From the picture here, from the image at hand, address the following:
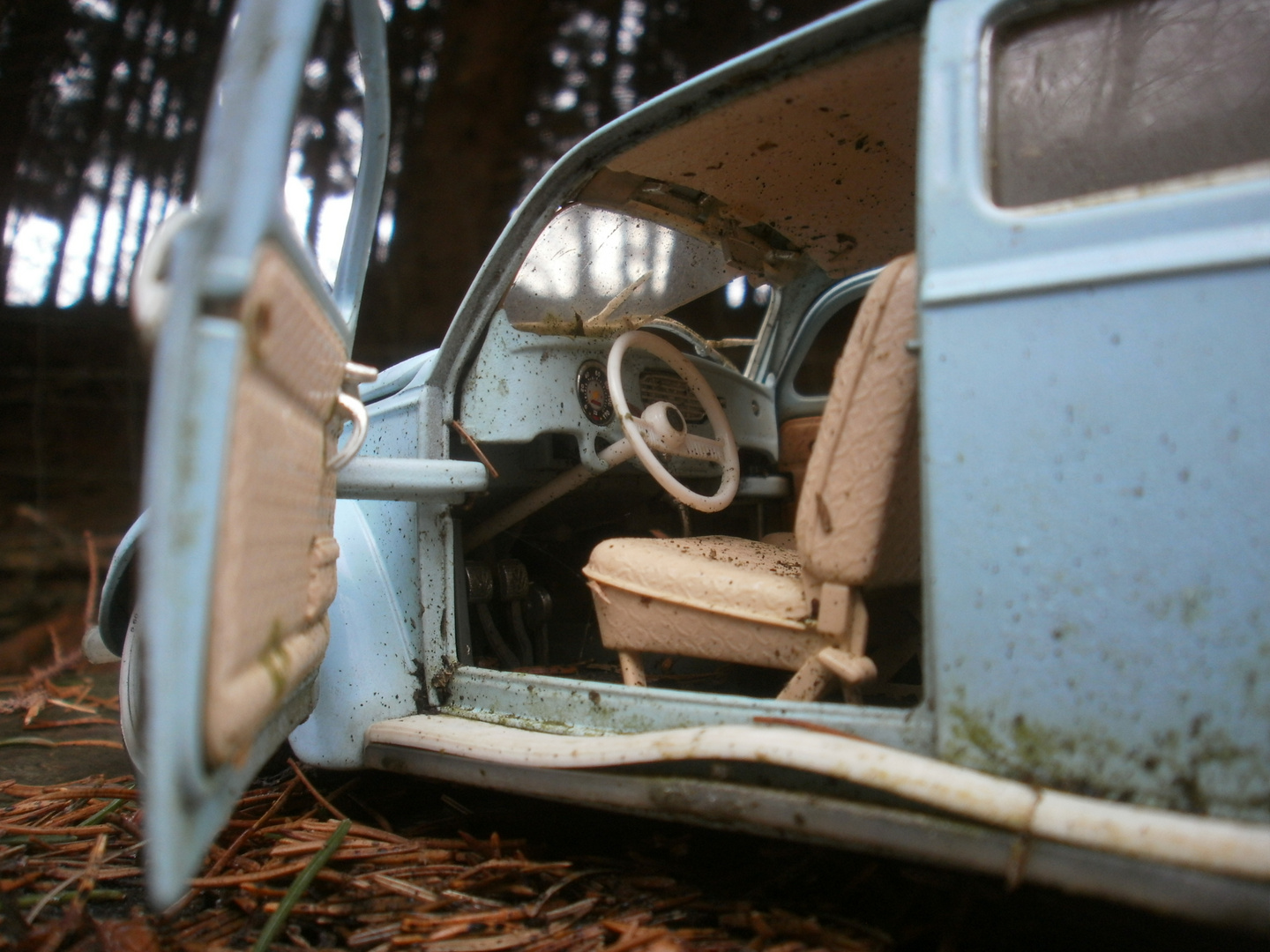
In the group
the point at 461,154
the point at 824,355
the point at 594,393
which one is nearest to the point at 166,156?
the point at 461,154

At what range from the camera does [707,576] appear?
149cm

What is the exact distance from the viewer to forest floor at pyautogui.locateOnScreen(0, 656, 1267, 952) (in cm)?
125

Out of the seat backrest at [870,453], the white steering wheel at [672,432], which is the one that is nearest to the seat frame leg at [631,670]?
the white steering wheel at [672,432]

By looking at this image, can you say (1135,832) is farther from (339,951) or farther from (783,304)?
(783,304)

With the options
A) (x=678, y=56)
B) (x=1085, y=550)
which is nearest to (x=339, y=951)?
(x=1085, y=550)

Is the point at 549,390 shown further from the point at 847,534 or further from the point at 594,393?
the point at 847,534

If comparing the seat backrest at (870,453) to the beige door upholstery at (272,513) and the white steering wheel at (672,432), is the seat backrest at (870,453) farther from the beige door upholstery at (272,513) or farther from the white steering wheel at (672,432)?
the beige door upholstery at (272,513)

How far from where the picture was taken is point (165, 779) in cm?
82

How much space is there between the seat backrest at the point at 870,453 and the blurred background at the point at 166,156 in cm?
431

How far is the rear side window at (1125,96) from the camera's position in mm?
1017

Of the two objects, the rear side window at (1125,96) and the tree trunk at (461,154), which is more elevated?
the tree trunk at (461,154)

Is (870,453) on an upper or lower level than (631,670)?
upper

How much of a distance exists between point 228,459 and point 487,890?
0.99 m

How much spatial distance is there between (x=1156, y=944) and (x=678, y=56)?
7.68 m
